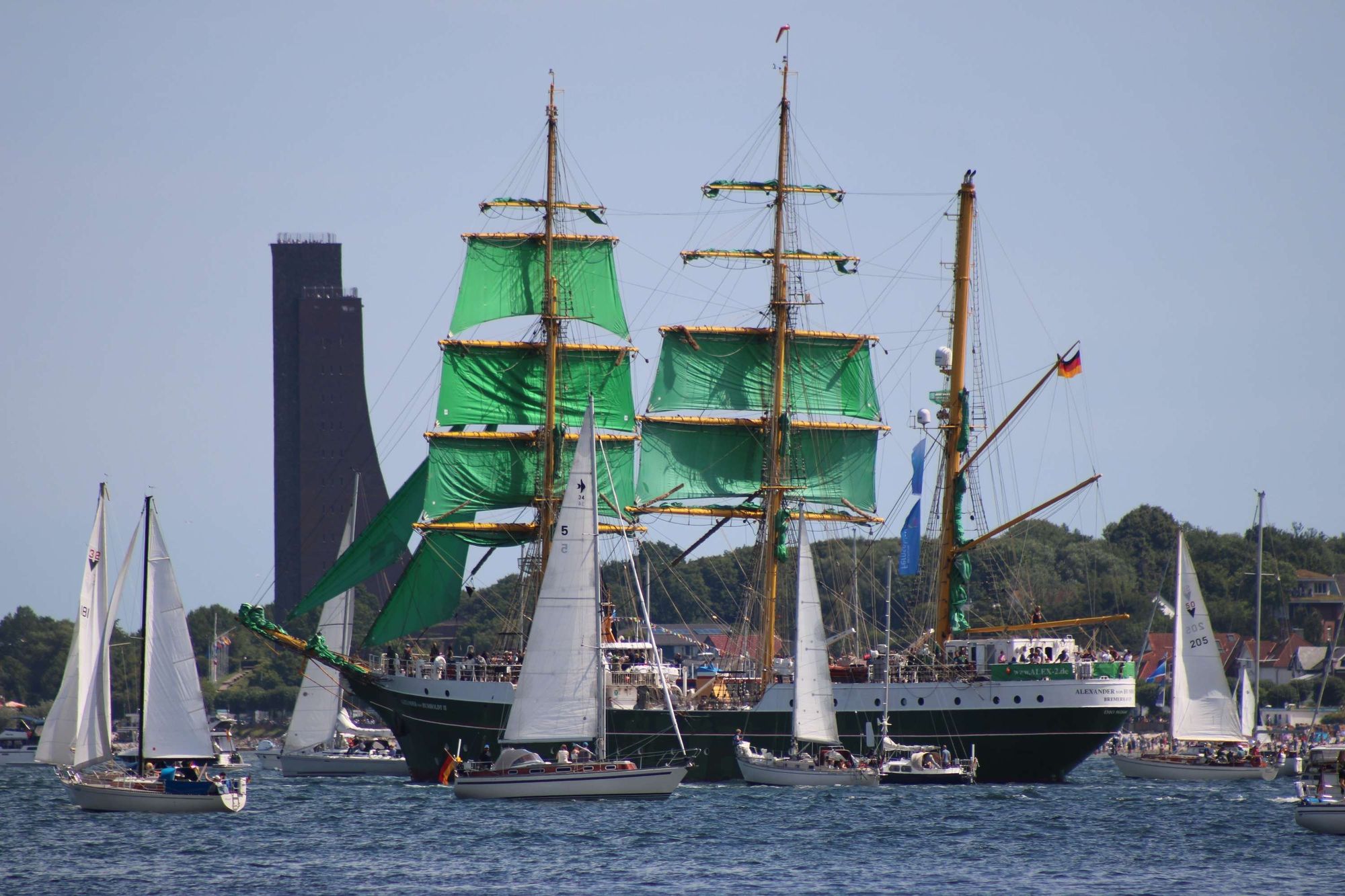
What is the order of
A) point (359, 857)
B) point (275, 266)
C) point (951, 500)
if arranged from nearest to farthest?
1. point (359, 857)
2. point (951, 500)
3. point (275, 266)

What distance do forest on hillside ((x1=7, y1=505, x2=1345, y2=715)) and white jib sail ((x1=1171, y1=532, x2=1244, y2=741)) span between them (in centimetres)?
4427

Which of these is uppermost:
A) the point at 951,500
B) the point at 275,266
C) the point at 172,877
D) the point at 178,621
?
the point at 275,266

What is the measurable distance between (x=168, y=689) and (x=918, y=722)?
89.3ft

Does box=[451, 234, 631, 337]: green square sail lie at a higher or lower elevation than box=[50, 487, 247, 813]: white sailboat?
higher

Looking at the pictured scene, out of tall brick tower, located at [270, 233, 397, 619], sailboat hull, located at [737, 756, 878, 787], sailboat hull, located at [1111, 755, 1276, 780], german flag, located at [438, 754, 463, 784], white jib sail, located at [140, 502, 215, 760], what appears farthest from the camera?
tall brick tower, located at [270, 233, 397, 619]

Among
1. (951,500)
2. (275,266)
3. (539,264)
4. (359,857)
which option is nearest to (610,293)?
(539,264)

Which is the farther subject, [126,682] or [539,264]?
[126,682]

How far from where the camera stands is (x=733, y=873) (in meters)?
50.1

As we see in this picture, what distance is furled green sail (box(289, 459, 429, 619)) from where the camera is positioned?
78688 mm

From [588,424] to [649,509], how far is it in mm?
21303

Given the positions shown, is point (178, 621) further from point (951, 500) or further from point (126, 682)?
point (126, 682)

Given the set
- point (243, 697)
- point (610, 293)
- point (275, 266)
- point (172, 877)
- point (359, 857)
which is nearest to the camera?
point (172, 877)

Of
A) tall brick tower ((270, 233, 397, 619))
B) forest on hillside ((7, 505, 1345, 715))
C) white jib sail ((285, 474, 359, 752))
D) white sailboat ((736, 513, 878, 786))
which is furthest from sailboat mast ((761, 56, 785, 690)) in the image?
tall brick tower ((270, 233, 397, 619))

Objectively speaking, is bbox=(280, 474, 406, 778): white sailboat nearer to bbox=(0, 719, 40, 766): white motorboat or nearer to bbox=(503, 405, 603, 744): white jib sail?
bbox=(503, 405, 603, 744): white jib sail
